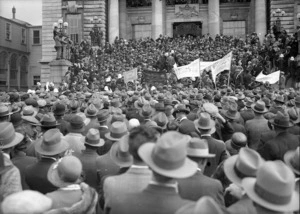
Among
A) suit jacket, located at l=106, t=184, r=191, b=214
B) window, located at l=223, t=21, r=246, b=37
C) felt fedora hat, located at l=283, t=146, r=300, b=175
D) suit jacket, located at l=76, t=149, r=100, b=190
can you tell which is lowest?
suit jacket, located at l=76, t=149, r=100, b=190

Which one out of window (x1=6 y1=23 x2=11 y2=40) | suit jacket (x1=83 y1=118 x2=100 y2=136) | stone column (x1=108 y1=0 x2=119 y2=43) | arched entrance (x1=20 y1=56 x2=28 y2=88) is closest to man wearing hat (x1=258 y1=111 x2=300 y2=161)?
suit jacket (x1=83 y1=118 x2=100 y2=136)

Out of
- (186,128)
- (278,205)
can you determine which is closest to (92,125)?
(186,128)

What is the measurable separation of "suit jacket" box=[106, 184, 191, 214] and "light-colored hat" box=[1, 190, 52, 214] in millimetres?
727

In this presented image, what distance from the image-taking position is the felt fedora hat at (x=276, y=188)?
9.56 ft

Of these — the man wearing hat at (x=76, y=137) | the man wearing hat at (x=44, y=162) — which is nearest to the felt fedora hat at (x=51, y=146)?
the man wearing hat at (x=44, y=162)

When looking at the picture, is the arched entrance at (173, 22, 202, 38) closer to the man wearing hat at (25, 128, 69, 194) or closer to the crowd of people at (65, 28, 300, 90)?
the crowd of people at (65, 28, 300, 90)

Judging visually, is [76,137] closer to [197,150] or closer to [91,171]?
[91,171]

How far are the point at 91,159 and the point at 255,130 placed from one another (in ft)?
12.0

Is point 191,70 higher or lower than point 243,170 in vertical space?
higher

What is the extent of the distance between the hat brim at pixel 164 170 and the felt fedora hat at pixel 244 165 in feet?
1.81

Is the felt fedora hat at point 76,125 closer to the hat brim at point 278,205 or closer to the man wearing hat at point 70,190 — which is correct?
the man wearing hat at point 70,190

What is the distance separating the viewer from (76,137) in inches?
258

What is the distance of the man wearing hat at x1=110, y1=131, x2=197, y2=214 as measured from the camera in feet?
10.3

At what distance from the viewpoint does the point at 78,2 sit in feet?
137
